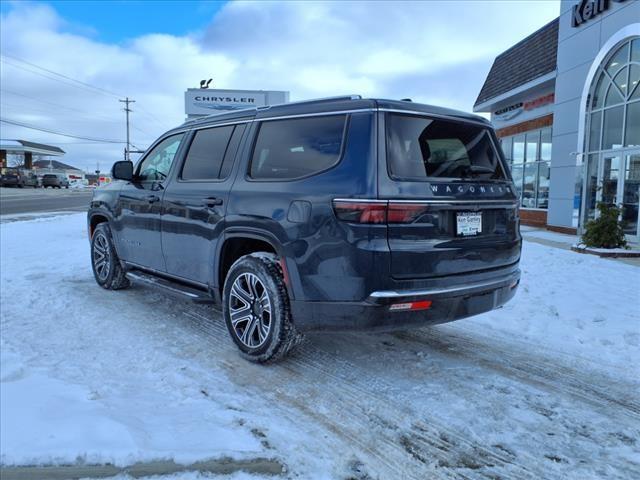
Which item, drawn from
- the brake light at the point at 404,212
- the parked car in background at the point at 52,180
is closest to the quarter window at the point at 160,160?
the brake light at the point at 404,212

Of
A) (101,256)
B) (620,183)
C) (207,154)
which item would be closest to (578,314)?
(207,154)

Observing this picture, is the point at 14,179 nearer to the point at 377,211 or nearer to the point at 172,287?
the point at 172,287

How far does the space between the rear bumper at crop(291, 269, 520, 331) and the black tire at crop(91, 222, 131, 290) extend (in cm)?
329

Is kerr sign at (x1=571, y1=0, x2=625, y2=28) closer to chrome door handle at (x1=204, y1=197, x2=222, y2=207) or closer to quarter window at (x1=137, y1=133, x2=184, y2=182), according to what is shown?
quarter window at (x1=137, y1=133, x2=184, y2=182)

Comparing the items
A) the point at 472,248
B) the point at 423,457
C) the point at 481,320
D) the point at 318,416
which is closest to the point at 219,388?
the point at 318,416

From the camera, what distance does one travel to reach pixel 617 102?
40.7ft

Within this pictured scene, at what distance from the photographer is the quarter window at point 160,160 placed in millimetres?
4859

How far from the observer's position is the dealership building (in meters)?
12.0

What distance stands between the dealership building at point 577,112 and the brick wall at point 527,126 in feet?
0.12

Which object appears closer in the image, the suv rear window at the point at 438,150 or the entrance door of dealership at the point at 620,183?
the suv rear window at the point at 438,150

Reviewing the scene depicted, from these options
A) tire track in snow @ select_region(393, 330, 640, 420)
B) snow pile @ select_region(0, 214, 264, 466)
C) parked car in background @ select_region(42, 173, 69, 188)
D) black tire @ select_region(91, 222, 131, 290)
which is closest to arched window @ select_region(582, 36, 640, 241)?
A: tire track in snow @ select_region(393, 330, 640, 420)

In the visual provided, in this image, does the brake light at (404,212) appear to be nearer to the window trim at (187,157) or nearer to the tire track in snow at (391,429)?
the tire track in snow at (391,429)

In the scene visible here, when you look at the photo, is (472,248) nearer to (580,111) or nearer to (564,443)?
(564,443)

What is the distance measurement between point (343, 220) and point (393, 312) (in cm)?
65
